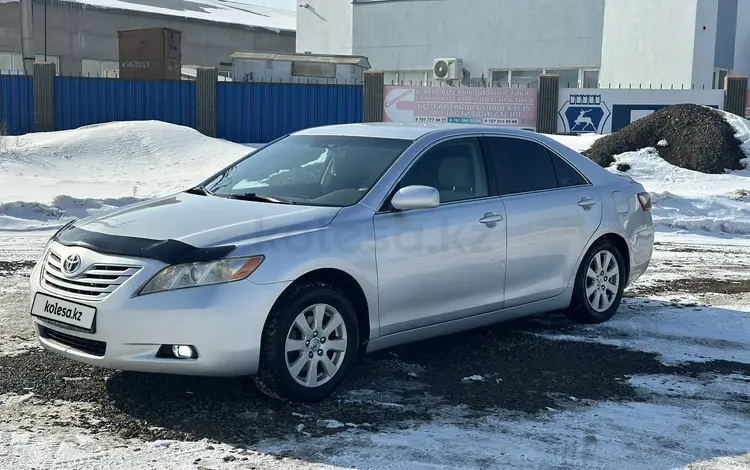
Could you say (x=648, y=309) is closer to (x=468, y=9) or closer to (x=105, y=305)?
(x=105, y=305)

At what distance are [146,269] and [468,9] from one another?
101 ft

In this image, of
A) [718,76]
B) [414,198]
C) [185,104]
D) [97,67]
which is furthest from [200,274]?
[97,67]

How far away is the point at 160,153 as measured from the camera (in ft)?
68.8

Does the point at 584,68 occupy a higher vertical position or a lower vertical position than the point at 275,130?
higher

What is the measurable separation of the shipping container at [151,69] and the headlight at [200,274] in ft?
83.9

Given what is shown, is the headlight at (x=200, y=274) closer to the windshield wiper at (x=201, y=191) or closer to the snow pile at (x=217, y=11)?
the windshield wiper at (x=201, y=191)

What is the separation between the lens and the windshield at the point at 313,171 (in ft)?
19.0

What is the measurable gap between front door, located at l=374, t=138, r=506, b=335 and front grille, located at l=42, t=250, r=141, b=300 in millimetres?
1464

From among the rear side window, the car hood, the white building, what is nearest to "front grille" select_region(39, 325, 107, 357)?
the car hood

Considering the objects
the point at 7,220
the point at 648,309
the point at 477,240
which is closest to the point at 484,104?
the point at 7,220

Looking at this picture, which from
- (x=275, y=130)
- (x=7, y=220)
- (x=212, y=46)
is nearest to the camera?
(x=7, y=220)

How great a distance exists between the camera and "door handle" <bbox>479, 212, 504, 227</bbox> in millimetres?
6145

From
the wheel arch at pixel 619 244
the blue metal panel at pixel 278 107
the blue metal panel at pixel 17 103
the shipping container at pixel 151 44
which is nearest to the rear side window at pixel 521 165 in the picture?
the wheel arch at pixel 619 244

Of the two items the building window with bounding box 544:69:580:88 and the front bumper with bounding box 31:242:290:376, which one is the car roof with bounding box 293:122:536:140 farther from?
the building window with bounding box 544:69:580:88
